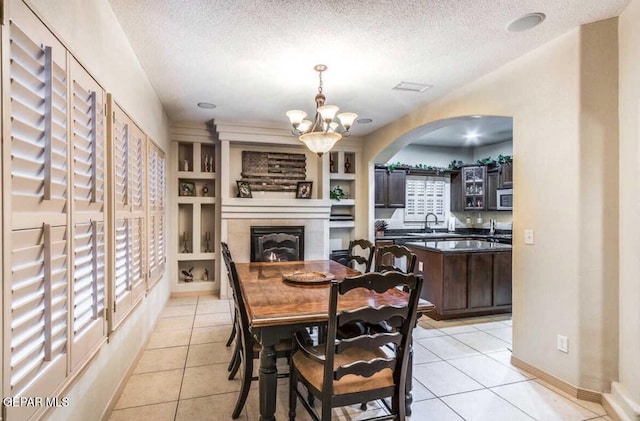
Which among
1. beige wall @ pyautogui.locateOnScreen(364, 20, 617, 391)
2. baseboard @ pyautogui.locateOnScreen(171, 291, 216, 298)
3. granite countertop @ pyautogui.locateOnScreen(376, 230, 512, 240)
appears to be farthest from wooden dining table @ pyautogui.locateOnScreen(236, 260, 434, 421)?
granite countertop @ pyautogui.locateOnScreen(376, 230, 512, 240)

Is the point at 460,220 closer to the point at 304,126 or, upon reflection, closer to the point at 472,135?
the point at 472,135

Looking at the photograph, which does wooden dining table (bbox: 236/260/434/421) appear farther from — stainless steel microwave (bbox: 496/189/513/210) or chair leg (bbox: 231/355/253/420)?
stainless steel microwave (bbox: 496/189/513/210)

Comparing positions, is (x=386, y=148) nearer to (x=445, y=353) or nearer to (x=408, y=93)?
(x=408, y=93)

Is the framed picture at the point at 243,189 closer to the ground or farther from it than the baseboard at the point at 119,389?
farther from it

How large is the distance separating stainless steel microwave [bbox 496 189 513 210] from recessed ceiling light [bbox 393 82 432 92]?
3.48 metres

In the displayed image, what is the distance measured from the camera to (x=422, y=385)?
8.43 feet

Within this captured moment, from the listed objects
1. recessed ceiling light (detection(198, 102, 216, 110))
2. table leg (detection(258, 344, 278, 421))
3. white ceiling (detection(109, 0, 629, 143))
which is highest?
recessed ceiling light (detection(198, 102, 216, 110))

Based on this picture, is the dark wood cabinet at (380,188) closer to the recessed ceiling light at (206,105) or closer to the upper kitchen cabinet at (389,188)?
the upper kitchen cabinet at (389,188)

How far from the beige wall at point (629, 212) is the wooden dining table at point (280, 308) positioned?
4.31ft

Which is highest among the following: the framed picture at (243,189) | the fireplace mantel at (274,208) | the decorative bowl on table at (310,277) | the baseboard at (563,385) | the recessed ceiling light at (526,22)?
the recessed ceiling light at (526,22)

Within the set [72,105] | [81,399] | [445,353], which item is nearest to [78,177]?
[72,105]

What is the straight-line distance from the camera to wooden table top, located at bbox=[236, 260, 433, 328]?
182cm

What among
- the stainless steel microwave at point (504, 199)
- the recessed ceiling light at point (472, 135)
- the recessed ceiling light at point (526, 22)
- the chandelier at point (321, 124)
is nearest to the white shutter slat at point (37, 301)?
the chandelier at point (321, 124)

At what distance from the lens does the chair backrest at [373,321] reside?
1538 millimetres
